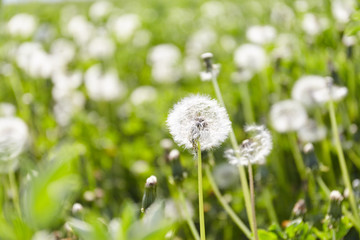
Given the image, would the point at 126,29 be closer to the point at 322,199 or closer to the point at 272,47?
the point at 272,47

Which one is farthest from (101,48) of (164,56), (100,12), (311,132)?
(311,132)

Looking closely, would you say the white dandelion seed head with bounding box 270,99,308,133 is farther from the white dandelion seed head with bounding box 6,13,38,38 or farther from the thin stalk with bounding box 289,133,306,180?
the white dandelion seed head with bounding box 6,13,38,38

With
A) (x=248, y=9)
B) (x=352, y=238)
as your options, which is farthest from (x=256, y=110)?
(x=248, y=9)

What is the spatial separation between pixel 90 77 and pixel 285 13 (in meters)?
0.86

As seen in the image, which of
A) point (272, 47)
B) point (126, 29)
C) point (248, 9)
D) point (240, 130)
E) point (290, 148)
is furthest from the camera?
point (248, 9)

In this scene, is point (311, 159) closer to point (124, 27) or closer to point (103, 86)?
point (103, 86)

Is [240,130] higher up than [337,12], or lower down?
lower down

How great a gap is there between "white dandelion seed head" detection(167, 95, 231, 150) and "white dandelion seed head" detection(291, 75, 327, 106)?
2.51 ft

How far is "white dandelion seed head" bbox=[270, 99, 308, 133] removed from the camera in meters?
1.30

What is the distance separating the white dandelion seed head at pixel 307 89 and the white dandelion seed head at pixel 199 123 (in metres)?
0.76

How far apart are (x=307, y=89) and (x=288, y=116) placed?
9 cm

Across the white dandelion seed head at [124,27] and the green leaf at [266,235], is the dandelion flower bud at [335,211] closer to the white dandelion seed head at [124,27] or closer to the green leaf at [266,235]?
the green leaf at [266,235]

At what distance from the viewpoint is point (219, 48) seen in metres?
2.51

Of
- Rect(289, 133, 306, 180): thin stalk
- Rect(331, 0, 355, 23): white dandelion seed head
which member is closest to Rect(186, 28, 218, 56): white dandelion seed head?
Rect(331, 0, 355, 23): white dandelion seed head
